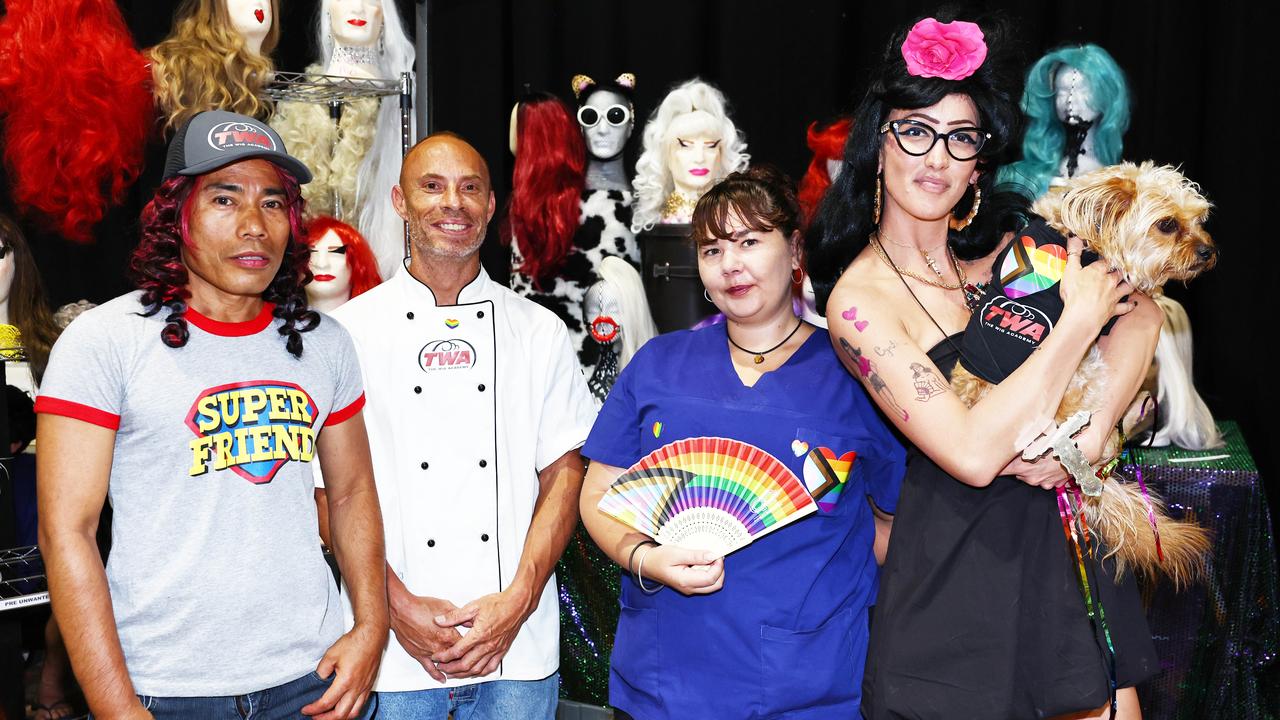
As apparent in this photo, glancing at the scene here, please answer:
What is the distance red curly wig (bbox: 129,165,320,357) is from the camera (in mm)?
2020

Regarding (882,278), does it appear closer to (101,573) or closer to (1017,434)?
(1017,434)

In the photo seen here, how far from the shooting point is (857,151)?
88.0 inches

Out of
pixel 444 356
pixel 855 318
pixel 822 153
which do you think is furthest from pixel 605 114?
pixel 855 318

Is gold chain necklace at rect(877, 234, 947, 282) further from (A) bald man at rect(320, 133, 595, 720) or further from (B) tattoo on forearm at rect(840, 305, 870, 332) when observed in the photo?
(A) bald man at rect(320, 133, 595, 720)

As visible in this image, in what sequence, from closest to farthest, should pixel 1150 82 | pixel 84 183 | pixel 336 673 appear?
pixel 336 673 < pixel 84 183 < pixel 1150 82

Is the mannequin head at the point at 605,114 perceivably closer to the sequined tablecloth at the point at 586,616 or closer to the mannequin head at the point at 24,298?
the sequined tablecloth at the point at 586,616

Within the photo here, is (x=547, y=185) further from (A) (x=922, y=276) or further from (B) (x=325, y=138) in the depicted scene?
(A) (x=922, y=276)

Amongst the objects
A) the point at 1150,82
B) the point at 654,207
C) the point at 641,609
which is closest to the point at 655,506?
the point at 641,609

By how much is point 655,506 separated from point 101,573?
41.2 inches

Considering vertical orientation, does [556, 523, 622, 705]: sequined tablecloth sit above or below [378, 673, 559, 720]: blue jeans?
below

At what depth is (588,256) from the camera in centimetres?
458

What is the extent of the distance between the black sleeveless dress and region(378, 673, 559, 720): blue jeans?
894 mm

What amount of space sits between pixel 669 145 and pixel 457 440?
226cm

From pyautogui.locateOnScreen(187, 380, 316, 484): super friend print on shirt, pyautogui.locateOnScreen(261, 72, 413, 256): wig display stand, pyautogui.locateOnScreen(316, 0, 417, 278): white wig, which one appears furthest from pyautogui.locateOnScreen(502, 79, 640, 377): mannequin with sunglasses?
pyautogui.locateOnScreen(187, 380, 316, 484): super friend print on shirt
